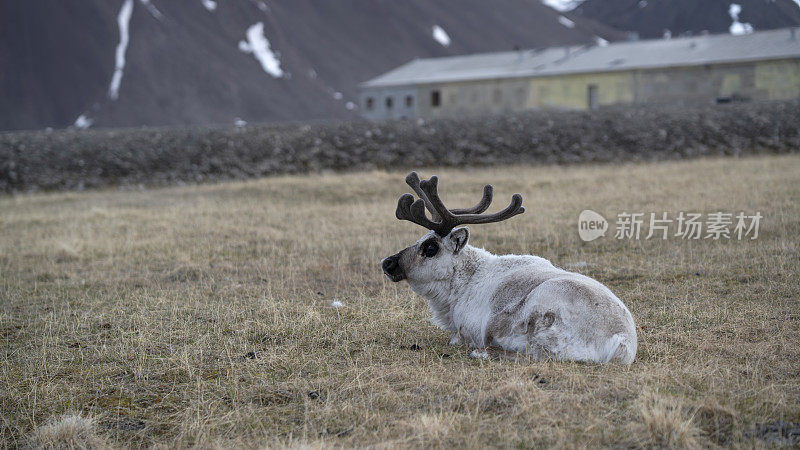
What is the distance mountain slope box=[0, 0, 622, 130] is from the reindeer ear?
76760mm

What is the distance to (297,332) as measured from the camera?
7.37 meters

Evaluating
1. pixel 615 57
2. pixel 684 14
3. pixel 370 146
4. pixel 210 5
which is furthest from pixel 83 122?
pixel 684 14

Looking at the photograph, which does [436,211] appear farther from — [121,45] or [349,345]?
[121,45]

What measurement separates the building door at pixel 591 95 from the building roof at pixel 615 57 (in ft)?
3.79

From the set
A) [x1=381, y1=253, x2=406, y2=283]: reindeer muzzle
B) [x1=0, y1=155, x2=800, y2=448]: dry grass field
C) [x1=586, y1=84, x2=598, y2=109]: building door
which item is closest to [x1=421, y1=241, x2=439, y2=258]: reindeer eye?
[x1=381, y1=253, x2=406, y2=283]: reindeer muzzle

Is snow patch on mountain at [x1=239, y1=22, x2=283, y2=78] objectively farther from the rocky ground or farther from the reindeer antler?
the reindeer antler

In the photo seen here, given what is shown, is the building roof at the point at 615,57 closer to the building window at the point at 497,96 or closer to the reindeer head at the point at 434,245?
the building window at the point at 497,96

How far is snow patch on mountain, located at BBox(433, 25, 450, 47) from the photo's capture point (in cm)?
11950

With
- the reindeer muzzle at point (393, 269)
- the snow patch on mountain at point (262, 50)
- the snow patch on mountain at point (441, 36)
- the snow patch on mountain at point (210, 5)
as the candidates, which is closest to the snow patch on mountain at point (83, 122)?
the snow patch on mountain at point (262, 50)

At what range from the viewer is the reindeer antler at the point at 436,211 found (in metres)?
6.88

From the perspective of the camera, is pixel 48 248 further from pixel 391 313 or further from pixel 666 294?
pixel 666 294

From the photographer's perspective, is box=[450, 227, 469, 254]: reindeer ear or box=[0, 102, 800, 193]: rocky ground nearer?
box=[450, 227, 469, 254]: reindeer ear

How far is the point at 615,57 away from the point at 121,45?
206ft

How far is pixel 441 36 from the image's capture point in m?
122
